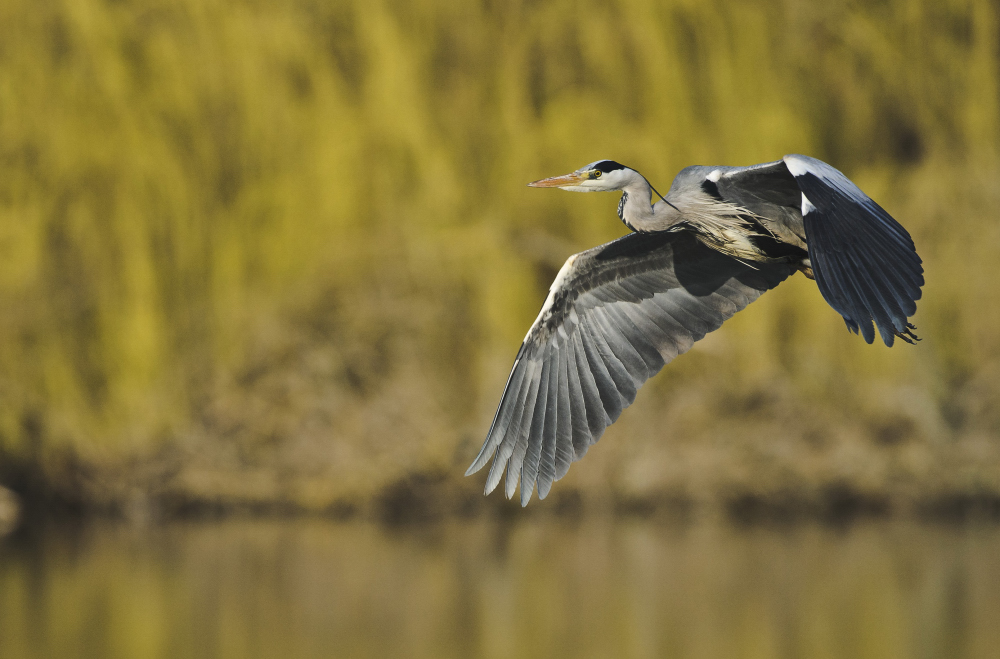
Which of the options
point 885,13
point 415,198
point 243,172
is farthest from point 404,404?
point 885,13

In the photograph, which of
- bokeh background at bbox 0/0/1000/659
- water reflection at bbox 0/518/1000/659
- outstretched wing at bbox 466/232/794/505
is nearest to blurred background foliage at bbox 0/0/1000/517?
bokeh background at bbox 0/0/1000/659

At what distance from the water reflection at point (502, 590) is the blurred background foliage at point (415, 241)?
37 cm

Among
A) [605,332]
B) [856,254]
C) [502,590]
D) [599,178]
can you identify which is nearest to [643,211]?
[599,178]

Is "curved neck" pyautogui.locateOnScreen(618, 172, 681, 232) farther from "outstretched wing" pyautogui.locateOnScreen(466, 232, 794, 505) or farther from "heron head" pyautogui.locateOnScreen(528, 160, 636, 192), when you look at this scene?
"outstretched wing" pyautogui.locateOnScreen(466, 232, 794, 505)

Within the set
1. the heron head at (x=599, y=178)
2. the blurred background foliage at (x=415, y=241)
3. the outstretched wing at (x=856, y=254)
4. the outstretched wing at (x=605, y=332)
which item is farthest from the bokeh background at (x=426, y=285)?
the outstretched wing at (x=856, y=254)

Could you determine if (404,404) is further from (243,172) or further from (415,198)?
(243,172)

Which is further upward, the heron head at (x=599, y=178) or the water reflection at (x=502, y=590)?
the heron head at (x=599, y=178)

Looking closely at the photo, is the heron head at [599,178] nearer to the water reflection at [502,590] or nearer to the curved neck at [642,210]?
the curved neck at [642,210]

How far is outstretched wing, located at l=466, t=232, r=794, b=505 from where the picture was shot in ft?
11.9

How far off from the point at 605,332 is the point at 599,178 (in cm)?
56

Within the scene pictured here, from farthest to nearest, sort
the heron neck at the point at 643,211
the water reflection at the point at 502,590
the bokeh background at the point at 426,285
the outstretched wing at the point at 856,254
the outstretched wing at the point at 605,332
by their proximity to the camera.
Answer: the bokeh background at the point at 426,285 < the water reflection at the point at 502,590 < the outstretched wing at the point at 605,332 < the heron neck at the point at 643,211 < the outstretched wing at the point at 856,254

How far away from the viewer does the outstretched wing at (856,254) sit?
2.80 m

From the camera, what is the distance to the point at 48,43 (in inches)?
398

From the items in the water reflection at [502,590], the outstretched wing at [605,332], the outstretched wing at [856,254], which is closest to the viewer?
the outstretched wing at [856,254]
